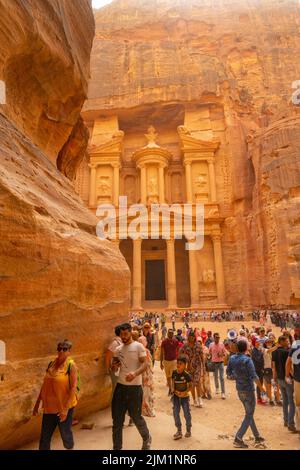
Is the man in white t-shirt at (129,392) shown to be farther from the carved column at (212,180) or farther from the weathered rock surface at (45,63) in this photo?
the carved column at (212,180)

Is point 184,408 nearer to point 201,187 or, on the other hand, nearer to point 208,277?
point 208,277

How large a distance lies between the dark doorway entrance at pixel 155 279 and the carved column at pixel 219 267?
18.5 ft

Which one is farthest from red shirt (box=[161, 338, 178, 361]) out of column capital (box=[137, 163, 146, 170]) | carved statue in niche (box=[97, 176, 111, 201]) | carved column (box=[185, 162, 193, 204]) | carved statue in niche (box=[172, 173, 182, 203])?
carved statue in niche (box=[172, 173, 182, 203])

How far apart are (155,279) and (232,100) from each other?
20639 millimetres

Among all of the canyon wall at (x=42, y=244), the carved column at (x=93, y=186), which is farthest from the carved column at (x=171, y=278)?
the canyon wall at (x=42, y=244)

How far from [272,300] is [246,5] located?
139ft

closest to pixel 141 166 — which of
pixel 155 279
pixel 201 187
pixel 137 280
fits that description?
A: pixel 201 187

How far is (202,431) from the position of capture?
4.96 meters

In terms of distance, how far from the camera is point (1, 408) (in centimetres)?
319

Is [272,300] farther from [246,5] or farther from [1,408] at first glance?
[246,5]

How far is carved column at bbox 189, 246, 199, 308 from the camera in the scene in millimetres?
28478

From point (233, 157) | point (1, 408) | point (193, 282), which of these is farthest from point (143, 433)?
point (233, 157)

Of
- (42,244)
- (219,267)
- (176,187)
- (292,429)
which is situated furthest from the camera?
(176,187)

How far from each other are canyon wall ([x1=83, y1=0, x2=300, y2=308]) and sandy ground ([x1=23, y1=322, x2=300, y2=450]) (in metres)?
17.0
